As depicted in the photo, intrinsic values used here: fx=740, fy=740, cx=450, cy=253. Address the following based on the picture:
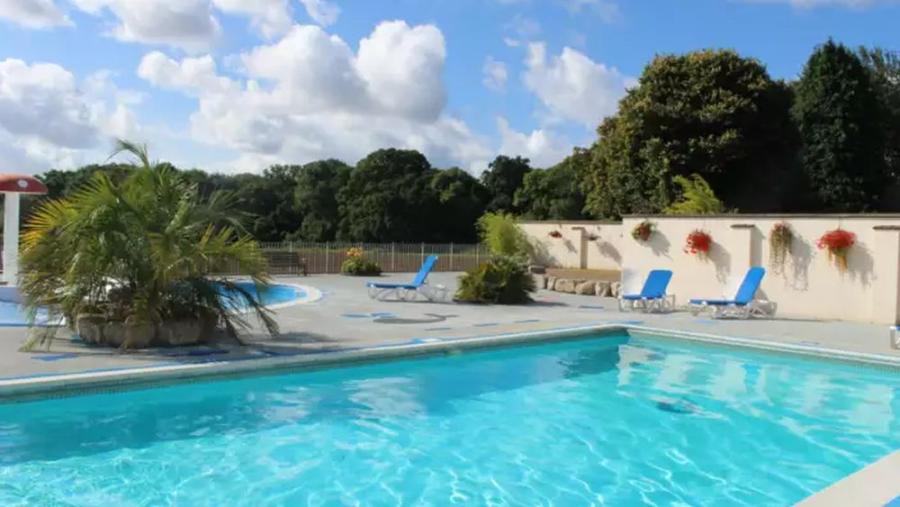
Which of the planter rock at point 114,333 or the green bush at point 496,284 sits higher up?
the green bush at point 496,284

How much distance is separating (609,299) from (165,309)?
12.1m

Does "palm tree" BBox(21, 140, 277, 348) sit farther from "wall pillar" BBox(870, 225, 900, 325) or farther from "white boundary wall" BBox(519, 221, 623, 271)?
"white boundary wall" BBox(519, 221, 623, 271)

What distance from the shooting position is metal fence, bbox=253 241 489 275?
83.7ft

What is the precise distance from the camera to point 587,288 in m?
19.8

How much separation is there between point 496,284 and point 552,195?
30822 mm

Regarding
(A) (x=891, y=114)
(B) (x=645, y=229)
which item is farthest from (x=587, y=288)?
(A) (x=891, y=114)

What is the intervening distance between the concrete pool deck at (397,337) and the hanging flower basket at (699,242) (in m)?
1.75

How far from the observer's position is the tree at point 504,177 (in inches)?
2099

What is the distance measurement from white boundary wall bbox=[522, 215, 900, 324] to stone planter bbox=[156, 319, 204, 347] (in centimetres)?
1128

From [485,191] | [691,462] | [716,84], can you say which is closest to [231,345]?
[691,462]

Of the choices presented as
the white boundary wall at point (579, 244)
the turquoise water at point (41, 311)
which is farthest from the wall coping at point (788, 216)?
the turquoise water at point (41, 311)

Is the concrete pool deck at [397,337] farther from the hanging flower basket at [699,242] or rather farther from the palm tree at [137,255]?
the hanging flower basket at [699,242]

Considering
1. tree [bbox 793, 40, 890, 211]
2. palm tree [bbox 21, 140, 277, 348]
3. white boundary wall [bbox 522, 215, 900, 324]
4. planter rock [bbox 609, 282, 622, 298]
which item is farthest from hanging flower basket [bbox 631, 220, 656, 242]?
tree [bbox 793, 40, 890, 211]

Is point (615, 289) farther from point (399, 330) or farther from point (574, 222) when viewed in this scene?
point (399, 330)
